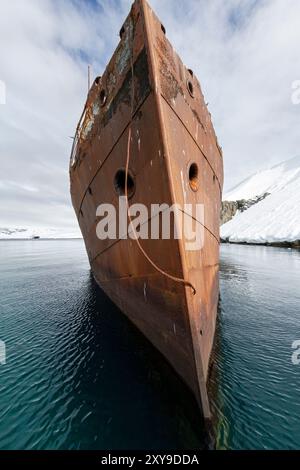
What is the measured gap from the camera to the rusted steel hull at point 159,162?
3.96m

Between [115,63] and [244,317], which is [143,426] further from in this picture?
[115,63]

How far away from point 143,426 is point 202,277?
293cm

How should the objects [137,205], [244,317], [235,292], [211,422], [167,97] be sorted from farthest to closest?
1. [235,292]
2. [244,317]
3. [137,205]
4. [167,97]
5. [211,422]

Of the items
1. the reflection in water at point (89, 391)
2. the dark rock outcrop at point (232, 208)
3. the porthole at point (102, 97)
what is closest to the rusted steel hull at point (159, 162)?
the porthole at point (102, 97)

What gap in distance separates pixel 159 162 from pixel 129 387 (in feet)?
15.9

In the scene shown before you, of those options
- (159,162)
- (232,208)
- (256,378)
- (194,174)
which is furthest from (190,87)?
(232,208)

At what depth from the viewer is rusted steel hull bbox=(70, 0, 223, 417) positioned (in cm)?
396

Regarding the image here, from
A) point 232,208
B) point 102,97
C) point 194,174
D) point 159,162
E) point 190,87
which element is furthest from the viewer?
point 232,208

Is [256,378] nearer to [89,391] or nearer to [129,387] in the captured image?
[129,387]

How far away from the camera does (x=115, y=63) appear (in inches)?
205

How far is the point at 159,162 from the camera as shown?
4.07m

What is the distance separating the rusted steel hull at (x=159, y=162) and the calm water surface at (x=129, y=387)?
0.66 m

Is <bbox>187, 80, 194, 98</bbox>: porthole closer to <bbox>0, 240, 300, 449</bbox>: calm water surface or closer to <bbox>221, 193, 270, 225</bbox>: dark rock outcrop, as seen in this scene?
<bbox>0, 240, 300, 449</bbox>: calm water surface
